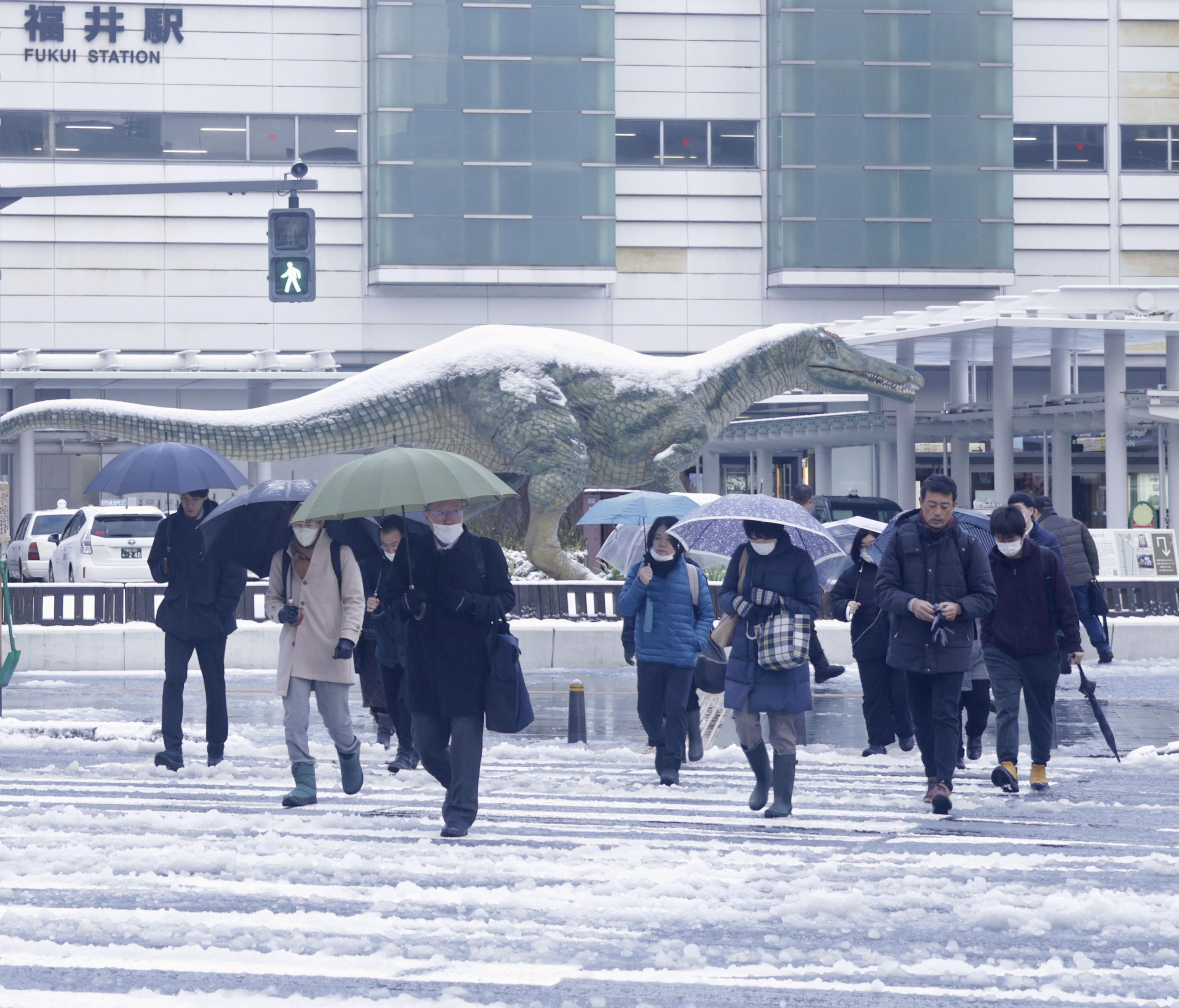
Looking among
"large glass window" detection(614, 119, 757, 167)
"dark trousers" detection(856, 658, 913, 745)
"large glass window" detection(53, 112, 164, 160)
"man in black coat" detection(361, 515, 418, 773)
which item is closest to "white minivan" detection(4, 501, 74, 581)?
"large glass window" detection(53, 112, 164, 160)

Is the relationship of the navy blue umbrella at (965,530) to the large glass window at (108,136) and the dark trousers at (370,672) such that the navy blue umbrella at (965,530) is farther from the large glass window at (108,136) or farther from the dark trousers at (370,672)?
the large glass window at (108,136)

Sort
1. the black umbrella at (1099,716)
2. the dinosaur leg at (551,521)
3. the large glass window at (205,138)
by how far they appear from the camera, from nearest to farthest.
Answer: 1. the black umbrella at (1099,716)
2. the dinosaur leg at (551,521)
3. the large glass window at (205,138)

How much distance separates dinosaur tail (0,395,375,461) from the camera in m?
21.0

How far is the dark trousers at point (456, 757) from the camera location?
323 inches

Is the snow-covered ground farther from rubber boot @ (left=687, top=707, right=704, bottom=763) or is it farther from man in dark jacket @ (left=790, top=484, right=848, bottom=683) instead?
man in dark jacket @ (left=790, top=484, right=848, bottom=683)

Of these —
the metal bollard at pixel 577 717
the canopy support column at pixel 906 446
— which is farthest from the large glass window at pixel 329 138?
the metal bollard at pixel 577 717

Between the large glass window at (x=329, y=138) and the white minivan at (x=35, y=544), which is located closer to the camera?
the white minivan at (x=35, y=544)

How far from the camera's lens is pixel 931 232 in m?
44.3

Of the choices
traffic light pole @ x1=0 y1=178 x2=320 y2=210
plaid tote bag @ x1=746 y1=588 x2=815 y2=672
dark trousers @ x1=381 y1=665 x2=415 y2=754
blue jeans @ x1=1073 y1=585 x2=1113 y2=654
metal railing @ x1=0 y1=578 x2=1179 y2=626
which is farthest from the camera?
metal railing @ x1=0 y1=578 x2=1179 y2=626

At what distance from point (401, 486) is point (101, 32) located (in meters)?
38.9

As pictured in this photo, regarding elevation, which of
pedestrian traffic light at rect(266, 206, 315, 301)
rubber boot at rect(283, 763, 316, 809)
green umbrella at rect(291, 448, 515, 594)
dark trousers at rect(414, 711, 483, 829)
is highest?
pedestrian traffic light at rect(266, 206, 315, 301)

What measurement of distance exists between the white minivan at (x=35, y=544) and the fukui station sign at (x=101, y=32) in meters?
16.3

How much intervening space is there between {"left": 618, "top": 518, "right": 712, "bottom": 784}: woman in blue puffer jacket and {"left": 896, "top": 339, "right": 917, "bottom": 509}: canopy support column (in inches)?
837

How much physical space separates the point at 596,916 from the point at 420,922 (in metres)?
0.66
